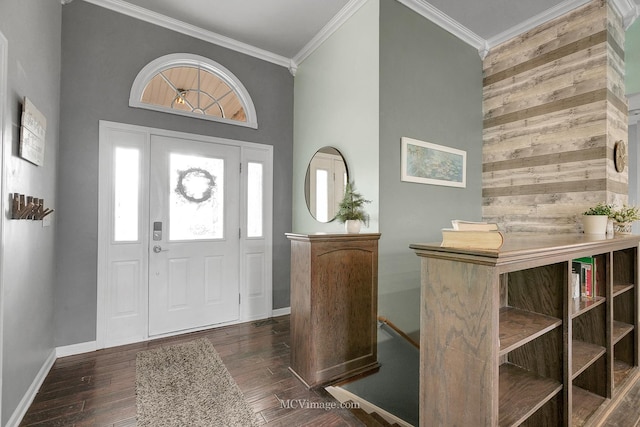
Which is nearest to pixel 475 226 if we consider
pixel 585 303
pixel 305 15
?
pixel 585 303

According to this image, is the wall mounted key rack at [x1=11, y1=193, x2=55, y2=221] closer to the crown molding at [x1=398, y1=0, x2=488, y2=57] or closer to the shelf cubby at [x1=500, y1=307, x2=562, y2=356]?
the shelf cubby at [x1=500, y1=307, x2=562, y2=356]

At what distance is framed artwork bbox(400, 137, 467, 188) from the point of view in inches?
118

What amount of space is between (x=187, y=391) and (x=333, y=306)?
4.05ft

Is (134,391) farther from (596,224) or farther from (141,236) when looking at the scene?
(596,224)

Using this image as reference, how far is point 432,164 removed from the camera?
3258 mm

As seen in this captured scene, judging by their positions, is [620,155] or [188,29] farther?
[188,29]

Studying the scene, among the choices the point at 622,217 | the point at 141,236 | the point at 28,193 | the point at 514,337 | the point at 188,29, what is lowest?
the point at 514,337

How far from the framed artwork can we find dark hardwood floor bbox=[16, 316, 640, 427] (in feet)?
6.91

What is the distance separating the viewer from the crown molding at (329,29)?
303 centimetres

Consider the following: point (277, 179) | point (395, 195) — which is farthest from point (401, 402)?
point (277, 179)

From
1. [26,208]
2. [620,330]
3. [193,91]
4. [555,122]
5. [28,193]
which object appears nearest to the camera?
[26,208]

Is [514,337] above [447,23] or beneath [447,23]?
beneath

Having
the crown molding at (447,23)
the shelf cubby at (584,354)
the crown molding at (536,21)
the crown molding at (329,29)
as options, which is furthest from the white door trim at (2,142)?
the crown molding at (536,21)

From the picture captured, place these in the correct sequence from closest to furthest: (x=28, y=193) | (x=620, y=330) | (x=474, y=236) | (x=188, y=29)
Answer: (x=474, y=236) < (x=28, y=193) < (x=620, y=330) < (x=188, y=29)
